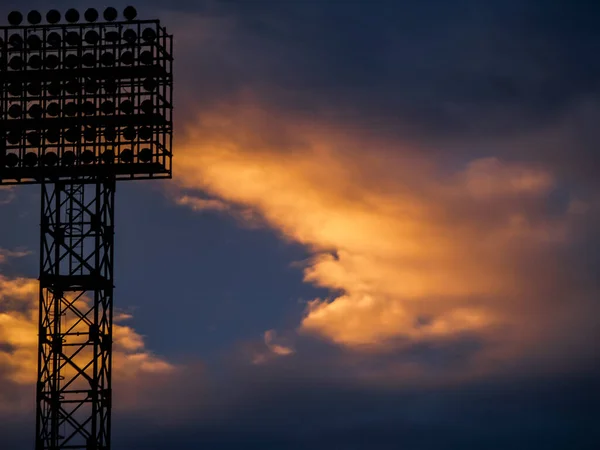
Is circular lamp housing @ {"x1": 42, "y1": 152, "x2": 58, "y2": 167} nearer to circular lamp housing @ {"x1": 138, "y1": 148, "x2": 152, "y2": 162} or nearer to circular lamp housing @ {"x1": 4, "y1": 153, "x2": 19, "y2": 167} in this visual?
circular lamp housing @ {"x1": 4, "y1": 153, "x2": 19, "y2": 167}

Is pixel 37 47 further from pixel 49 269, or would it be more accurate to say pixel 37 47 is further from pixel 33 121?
pixel 49 269

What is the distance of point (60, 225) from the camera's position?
299ft

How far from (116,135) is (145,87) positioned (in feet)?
8.74

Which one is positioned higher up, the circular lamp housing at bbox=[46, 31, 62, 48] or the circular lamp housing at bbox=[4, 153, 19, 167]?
the circular lamp housing at bbox=[46, 31, 62, 48]

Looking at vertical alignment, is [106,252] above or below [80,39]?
below

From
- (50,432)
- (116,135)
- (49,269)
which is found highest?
(116,135)

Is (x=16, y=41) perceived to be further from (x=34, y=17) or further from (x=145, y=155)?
(x=145, y=155)

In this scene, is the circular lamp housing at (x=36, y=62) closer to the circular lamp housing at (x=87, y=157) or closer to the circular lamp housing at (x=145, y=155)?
the circular lamp housing at (x=87, y=157)

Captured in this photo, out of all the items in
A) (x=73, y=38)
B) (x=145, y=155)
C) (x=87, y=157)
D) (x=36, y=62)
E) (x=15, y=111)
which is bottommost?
(x=145, y=155)

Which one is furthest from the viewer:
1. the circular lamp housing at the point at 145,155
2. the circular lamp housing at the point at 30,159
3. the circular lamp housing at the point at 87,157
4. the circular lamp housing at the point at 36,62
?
the circular lamp housing at the point at 36,62

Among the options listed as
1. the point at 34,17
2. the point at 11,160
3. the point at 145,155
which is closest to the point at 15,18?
the point at 34,17

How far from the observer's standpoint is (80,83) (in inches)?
3620

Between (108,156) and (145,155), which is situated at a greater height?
(108,156)

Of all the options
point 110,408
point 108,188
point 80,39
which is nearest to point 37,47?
point 80,39
